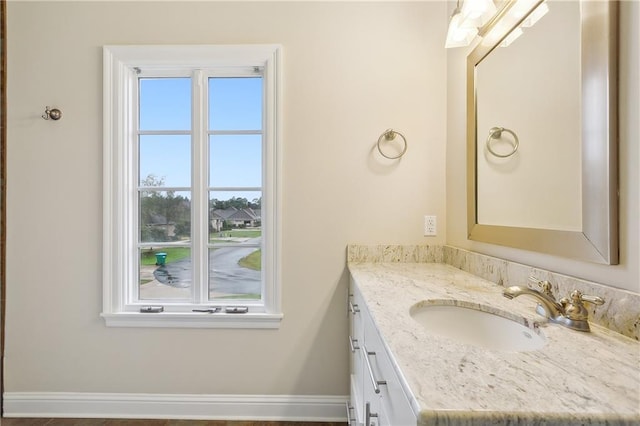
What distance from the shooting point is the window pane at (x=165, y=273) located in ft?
5.58

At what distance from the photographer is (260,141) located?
169 centimetres

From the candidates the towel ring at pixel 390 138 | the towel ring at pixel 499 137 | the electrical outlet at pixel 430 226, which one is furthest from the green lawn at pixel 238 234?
the towel ring at pixel 499 137

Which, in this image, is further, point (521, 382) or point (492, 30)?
point (492, 30)

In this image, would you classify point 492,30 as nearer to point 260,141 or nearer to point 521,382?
point 260,141

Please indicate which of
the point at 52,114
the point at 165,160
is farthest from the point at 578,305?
the point at 52,114

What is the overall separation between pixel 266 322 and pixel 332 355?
42 cm

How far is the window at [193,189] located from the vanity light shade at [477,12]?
106 cm

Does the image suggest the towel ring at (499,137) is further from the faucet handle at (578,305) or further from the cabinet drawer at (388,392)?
the cabinet drawer at (388,392)

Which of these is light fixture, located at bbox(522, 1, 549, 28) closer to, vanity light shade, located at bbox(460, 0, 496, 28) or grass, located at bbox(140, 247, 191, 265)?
vanity light shade, located at bbox(460, 0, 496, 28)

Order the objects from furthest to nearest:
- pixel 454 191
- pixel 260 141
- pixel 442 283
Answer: pixel 260 141 < pixel 454 191 < pixel 442 283

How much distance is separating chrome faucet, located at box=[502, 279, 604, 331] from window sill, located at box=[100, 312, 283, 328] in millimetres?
1199

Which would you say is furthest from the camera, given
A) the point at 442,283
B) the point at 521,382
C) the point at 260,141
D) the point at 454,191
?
the point at 260,141

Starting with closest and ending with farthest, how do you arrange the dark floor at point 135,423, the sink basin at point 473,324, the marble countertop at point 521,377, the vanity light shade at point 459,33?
A: the marble countertop at point 521,377 → the sink basin at point 473,324 → the vanity light shade at point 459,33 → the dark floor at point 135,423

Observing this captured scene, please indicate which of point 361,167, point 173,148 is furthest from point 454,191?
point 173,148
